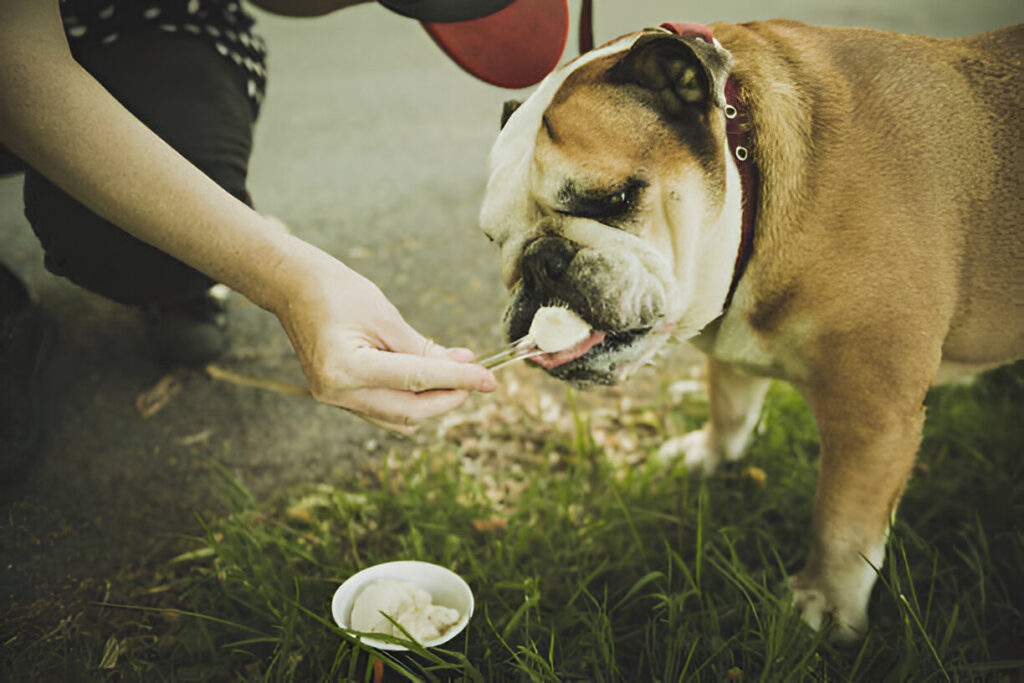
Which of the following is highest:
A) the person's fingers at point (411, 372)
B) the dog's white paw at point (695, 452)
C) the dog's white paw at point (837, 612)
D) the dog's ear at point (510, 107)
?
→ the dog's ear at point (510, 107)

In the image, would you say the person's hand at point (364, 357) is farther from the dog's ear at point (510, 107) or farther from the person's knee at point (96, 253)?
the person's knee at point (96, 253)

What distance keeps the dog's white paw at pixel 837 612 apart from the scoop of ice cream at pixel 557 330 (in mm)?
807

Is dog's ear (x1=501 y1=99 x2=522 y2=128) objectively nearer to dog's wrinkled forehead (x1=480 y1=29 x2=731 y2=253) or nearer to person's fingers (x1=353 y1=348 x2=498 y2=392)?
dog's wrinkled forehead (x1=480 y1=29 x2=731 y2=253)

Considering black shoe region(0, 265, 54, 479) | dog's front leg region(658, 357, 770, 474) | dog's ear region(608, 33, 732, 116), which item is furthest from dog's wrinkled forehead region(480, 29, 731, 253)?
black shoe region(0, 265, 54, 479)

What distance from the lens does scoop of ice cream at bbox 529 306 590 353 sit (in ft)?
4.96

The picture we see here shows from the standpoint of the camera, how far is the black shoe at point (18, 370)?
5.71ft

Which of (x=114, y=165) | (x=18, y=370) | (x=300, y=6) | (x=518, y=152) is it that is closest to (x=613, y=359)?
(x=518, y=152)

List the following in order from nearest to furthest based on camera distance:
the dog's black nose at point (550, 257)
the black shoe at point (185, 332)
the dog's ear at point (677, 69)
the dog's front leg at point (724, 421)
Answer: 1. the dog's ear at point (677, 69)
2. the dog's black nose at point (550, 257)
3. the dog's front leg at point (724, 421)
4. the black shoe at point (185, 332)

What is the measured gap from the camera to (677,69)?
142 cm

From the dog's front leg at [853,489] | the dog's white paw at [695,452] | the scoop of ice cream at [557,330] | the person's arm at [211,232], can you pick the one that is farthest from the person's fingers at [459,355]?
the dog's white paw at [695,452]

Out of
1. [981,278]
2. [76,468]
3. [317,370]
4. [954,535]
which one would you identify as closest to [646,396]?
[954,535]

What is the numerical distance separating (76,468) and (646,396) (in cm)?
178

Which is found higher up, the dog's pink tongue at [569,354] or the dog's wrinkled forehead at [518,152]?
the dog's wrinkled forehead at [518,152]

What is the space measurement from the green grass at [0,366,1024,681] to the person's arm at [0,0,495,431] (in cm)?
50
